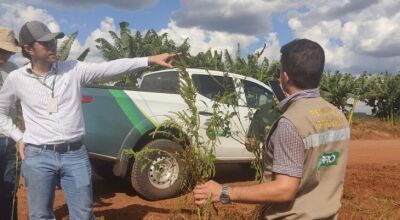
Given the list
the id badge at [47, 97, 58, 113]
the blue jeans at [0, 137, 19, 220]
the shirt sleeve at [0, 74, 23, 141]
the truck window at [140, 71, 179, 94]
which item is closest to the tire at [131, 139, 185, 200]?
the truck window at [140, 71, 179, 94]

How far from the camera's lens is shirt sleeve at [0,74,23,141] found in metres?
3.64

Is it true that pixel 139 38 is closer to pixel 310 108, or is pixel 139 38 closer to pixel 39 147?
pixel 39 147

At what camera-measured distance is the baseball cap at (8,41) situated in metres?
4.06

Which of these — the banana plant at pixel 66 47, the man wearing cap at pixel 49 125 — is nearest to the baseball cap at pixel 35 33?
the man wearing cap at pixel 49 125

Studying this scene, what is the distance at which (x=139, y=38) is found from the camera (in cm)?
2305

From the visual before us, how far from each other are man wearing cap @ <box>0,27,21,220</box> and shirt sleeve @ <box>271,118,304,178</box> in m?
2.60

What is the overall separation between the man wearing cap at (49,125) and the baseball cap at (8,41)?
1.78 feet

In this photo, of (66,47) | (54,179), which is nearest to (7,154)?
(54,179)

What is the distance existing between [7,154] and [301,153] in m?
2.91

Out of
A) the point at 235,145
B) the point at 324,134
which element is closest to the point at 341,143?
the point at 324,134

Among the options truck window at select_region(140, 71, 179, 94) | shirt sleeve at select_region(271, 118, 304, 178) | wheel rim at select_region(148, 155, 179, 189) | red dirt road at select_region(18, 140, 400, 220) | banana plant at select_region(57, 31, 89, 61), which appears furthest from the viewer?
banana plant at select_region(57, 31, 89, 61)

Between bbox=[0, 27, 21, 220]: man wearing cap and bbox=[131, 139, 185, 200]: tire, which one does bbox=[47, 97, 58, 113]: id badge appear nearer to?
bbox=[0, 27, 21, 220]: man wearing cap

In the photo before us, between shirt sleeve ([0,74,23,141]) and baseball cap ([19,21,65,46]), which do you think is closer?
baseball cap ([19,21,65,46])

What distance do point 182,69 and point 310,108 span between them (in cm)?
121
